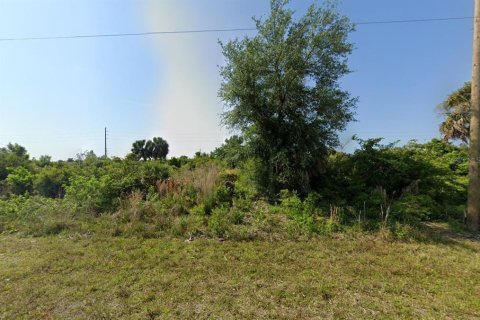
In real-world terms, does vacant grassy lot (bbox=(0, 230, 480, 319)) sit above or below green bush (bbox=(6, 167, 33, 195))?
below

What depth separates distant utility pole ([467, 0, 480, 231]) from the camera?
559cm

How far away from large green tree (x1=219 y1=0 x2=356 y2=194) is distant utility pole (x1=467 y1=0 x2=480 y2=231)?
288cm

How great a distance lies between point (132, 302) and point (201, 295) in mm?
770

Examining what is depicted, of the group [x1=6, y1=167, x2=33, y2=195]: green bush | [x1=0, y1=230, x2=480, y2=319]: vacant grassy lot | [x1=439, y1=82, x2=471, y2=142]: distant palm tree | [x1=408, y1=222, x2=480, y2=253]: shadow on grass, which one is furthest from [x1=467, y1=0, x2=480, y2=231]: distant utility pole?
[x1=6, y1=167, x2=33, y2=195]: green bush

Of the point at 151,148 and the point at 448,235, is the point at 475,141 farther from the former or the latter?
the point at 151,148

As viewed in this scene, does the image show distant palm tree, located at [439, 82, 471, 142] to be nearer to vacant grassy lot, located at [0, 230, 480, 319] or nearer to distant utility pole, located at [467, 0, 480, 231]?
distant utility pole, located at [467, 0, 480, 231]

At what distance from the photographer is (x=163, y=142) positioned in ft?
128

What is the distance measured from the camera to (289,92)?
7.72m

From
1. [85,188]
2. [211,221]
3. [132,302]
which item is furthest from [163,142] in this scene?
[132,302]

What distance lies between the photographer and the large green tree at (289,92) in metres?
7.55

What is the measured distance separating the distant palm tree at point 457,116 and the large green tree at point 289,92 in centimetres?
A: 575

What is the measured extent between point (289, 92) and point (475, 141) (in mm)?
4500

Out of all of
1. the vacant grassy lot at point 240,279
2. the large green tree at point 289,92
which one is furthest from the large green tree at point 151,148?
the vacant grassy lot at point 240,279

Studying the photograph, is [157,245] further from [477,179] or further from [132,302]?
[477,179]
